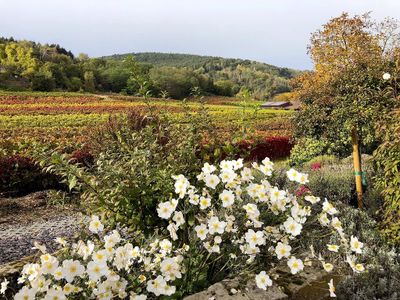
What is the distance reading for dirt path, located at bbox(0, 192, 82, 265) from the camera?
221 inches

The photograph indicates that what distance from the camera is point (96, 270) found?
2125 millimetres

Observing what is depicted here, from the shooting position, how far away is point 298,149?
43.7 feet

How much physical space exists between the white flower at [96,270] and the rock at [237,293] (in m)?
0.58

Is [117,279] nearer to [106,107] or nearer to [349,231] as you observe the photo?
[349,231]

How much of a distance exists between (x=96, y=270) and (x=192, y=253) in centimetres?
74

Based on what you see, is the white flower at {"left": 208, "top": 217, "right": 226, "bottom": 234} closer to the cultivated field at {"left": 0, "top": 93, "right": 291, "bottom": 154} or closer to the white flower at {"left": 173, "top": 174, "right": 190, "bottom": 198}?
the white flower at {"left": 173, "top": 174, "right": 190, "bottom": 198}

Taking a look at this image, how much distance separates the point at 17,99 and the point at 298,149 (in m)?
29.6

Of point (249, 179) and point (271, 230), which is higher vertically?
point (249, 179)

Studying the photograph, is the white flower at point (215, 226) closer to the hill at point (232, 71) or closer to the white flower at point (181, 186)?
the white flower at point (181, 186)

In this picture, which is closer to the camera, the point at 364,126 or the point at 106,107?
the point at 364,126

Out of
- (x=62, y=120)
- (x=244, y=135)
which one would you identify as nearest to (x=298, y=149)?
(x=244, y=135)

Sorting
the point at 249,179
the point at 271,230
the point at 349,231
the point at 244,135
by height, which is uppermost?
the point at 244,135

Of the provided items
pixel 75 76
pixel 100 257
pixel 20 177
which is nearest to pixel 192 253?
pixel 100 257

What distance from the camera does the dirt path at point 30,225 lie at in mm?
5624
